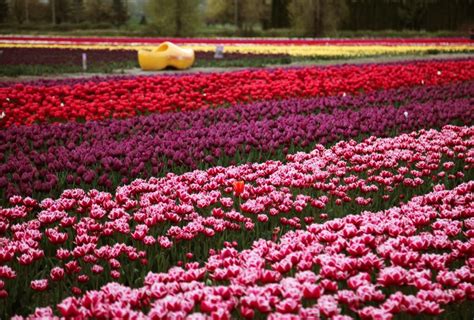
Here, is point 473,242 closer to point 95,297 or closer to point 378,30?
point 95,297

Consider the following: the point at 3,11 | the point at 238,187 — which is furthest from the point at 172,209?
the point at 3,11

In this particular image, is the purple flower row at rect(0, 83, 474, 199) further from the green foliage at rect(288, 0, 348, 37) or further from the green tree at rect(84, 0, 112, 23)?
the green tree at rect(84, 0, 112, 23)

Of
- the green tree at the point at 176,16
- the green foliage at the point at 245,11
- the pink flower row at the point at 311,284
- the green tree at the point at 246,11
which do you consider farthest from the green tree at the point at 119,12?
the pink flower row at the point at 311,284

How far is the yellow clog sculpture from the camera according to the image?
64.1ft

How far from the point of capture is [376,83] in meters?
13.4

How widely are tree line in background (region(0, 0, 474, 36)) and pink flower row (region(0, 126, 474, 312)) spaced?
1617 inches

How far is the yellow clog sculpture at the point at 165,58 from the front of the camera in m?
19.5

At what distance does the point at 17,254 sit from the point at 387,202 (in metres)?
3.03

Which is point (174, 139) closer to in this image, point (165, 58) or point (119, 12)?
point (165, 58)

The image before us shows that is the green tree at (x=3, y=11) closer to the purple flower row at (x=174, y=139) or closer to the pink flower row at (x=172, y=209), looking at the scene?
the purple flower row at (x=174, y=139)

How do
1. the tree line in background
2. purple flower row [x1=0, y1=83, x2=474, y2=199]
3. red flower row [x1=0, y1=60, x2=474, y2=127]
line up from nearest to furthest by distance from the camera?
purple flower row [x1=0, y1=83, x2=474, y2=199], red flower row [x1=0, y1=60, x2=474, y2=127], the tree line in background

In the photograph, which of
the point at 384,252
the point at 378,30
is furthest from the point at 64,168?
the point at 378,30

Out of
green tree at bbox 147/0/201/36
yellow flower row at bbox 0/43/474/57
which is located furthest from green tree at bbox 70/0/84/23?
yellow flower row at bbox 0/43/474/57

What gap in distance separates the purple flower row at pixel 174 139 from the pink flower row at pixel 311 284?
7.87 feet
